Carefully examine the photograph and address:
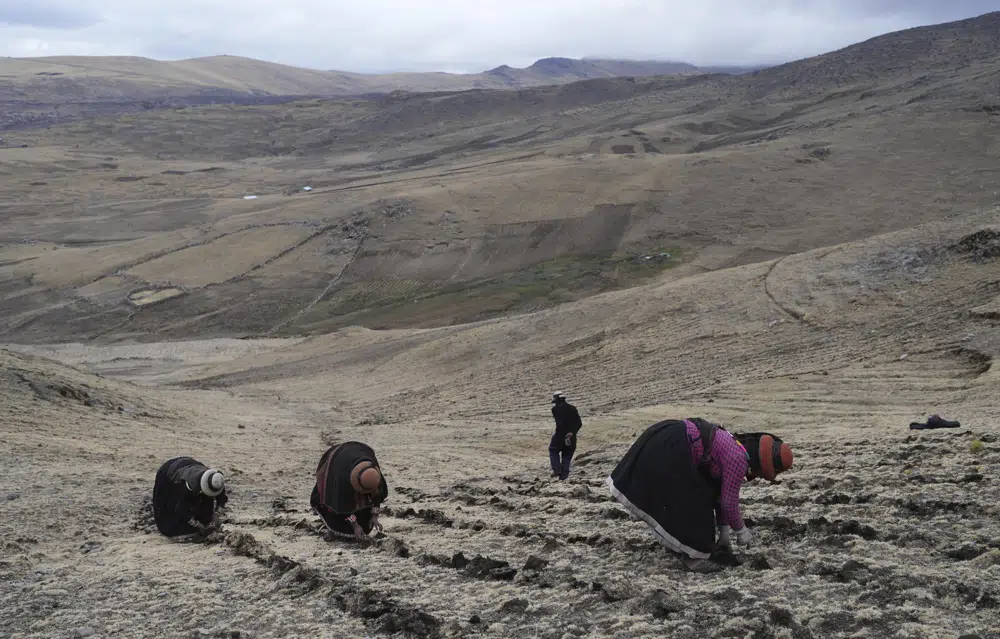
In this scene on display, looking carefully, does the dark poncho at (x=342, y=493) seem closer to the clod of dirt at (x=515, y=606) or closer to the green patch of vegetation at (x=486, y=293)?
the clod of dirt at (x=515, y=606)

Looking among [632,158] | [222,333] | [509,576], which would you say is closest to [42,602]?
[509,576]

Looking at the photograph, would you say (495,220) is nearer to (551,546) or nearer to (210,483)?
(210,483)

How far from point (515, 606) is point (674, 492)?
1.24 meters

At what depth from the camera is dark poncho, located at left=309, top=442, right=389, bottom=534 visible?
24.1 feet

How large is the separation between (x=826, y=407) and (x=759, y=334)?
478cm

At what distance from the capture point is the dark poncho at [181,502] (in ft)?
26.6

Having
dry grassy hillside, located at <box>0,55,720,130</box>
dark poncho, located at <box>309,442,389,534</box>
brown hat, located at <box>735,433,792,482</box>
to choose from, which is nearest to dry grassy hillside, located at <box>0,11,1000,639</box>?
dark poncho, located at <box>309,442,389,534</box>

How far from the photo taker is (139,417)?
15.3 m

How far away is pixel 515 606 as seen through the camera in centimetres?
537

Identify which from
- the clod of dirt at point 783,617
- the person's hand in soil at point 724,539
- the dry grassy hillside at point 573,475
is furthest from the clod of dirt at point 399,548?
the clod of dirt at point 783,617

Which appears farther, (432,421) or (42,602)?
(432,421)

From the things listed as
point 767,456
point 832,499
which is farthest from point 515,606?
point 832,499

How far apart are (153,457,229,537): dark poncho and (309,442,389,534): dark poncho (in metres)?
1.16

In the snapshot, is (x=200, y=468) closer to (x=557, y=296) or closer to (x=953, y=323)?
(x=953, y=323)
